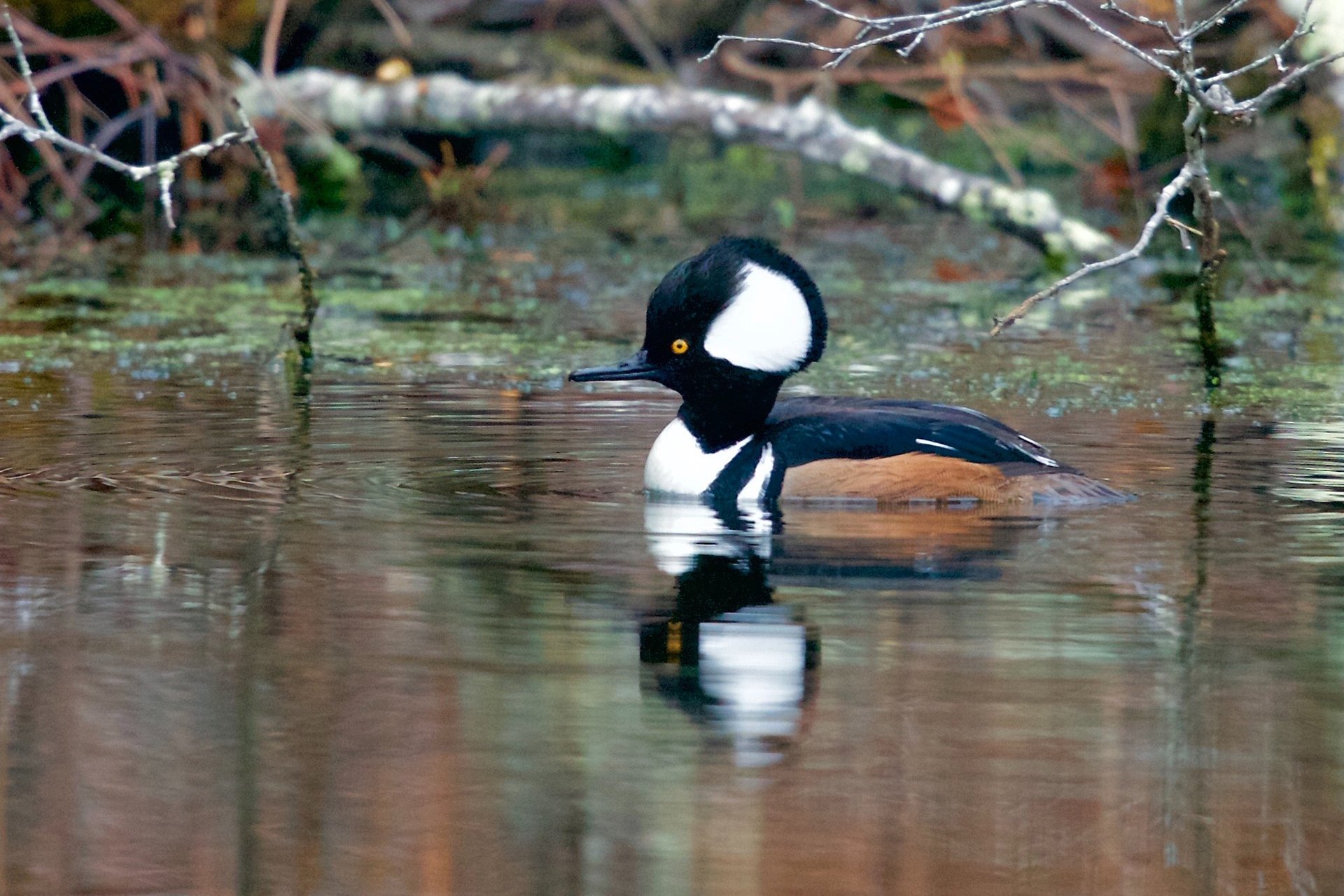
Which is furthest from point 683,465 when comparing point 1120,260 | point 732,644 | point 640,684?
point 640,684

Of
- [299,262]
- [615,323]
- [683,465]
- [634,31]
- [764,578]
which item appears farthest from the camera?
[634,31]

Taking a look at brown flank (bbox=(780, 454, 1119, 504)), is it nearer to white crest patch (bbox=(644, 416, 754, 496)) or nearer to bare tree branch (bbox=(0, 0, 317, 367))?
white crest patch (bbox=(644, 416, 754, 496))

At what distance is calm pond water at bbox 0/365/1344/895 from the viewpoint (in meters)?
3.60

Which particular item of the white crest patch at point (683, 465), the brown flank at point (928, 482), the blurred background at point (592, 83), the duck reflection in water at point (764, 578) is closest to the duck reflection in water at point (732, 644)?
the duck reflection in water at point (764, 578)

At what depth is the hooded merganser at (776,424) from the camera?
675 cm

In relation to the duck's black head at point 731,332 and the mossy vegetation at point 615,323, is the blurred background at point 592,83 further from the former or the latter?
the duck's black head at point 731,332

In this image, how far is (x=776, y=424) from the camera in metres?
7.06

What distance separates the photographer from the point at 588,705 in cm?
444

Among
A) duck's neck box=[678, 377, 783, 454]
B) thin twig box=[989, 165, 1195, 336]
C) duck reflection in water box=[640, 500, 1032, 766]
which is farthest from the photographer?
thin twig box=[989, 165, 1195, 336]

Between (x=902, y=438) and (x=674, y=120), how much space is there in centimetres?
808

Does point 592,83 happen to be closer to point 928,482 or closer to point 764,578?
point 928,482

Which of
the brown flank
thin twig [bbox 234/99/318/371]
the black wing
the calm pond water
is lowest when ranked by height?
the calm pond water

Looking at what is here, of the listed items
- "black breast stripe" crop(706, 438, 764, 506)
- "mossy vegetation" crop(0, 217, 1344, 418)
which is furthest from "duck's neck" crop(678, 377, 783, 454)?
"mossy vegetation" crop(0, 217, 1344, 418)

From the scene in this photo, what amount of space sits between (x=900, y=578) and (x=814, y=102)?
28.1 feet
